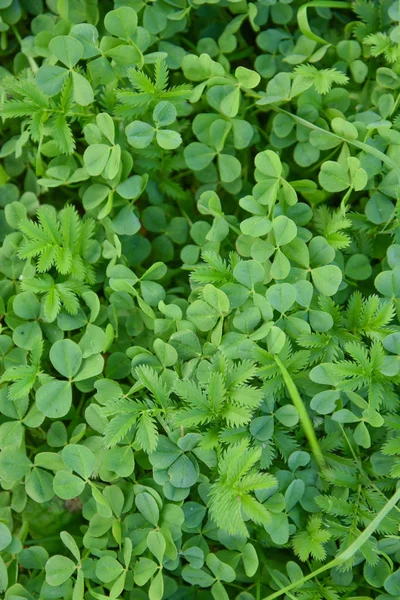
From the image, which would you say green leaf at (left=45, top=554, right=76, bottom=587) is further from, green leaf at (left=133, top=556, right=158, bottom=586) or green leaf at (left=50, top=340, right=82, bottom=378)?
green leaf at (left=50, top=340, right=82, bottom=378)

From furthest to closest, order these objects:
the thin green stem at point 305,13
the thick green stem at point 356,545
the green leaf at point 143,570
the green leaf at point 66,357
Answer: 1. the thin green stem at point 305,13
2. the green leaf at point 66,357
3. the green leaf at point 143,570
4. the thick green stem at point 356,545

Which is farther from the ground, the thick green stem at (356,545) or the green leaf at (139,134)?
the green leaf at (139,134)

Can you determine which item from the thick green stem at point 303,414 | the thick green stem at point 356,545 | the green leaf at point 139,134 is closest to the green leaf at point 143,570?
the thick green stem at point 356,545

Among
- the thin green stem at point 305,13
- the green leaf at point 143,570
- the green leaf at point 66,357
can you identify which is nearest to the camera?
the green leaf at point 143,570

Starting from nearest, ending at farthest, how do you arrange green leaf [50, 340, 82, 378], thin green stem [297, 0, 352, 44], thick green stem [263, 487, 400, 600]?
1. thick green stem [263, 487, 400, 600]
2. green leaf [50, 340, 82, 378]
3. thin green stem [297, 0, 352, 44]

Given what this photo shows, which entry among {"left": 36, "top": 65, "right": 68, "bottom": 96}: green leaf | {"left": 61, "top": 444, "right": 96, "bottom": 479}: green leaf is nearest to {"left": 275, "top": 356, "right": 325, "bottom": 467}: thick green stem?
{"left": 61, "top": 444, "right": 96, "bottom": 479}: green leaf

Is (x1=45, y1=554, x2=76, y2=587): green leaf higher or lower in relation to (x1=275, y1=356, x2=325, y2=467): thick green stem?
lower

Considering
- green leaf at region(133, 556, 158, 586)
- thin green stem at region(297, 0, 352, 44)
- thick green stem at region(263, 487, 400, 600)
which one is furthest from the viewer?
thin green stem at region(297, 0, 352, 44)

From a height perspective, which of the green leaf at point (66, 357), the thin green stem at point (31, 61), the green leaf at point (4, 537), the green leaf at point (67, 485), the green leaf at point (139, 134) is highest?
the thin green stem at point (31, 61)

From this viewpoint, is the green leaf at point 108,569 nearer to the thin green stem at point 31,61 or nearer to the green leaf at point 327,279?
the green leaf at point 327,279
